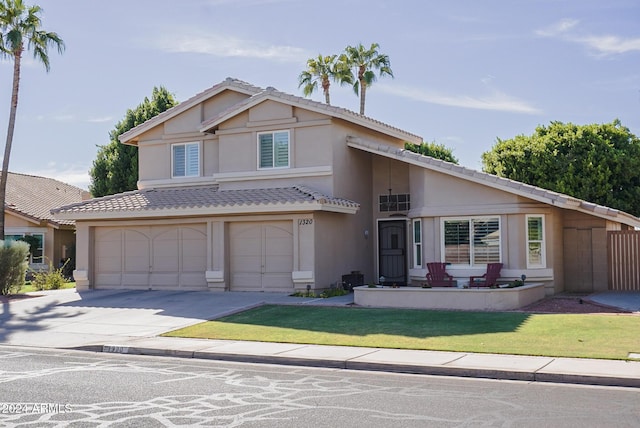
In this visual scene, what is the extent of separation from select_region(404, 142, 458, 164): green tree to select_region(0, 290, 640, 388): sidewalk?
2232 centimetres

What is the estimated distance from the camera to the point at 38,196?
40938 millimetres

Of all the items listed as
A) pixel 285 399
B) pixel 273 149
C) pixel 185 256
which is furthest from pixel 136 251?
pixel 285 399

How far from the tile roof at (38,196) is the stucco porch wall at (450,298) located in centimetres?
2062

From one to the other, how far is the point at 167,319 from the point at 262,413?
10531 millimetres

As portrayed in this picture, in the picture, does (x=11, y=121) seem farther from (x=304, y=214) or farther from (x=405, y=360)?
(x=405, y=360)

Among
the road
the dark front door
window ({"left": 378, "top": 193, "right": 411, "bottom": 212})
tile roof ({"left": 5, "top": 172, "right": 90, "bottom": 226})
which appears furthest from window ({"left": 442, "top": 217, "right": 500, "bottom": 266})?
tile roof ({"left": 5, "top": 172, "right": 90, "bottom": 226})

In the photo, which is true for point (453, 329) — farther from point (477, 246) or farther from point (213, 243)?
point (213, 243)

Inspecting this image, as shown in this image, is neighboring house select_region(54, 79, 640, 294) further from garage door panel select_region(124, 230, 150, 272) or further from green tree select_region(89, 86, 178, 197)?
green tree select_region(89, 86, 178, 197)

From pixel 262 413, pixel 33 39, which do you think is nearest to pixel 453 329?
pixel 262 413

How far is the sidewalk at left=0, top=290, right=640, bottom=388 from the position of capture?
10.9 m

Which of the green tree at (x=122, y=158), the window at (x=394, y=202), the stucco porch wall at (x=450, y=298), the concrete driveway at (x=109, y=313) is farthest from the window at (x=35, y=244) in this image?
the stucco porch wall at (x=450, y=298)

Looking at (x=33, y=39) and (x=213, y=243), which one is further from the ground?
(x=33, y=39)

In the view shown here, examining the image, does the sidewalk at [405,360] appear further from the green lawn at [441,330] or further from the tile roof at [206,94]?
the tile roof at [206,94]

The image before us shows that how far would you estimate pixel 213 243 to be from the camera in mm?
23219
